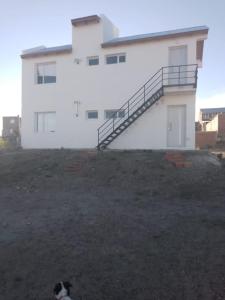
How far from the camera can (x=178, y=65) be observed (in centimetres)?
1909

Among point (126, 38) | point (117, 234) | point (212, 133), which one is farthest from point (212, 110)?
point (117, 234)

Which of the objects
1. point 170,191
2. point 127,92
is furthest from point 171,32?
point 170,191

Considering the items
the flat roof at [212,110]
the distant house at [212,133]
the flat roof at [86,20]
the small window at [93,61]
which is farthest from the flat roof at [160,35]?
the flat roof at [212,110]

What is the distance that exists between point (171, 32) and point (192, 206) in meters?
13.4

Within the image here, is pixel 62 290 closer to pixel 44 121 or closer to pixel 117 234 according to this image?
pixel 117 234

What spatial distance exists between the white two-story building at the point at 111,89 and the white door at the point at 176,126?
0.19ft

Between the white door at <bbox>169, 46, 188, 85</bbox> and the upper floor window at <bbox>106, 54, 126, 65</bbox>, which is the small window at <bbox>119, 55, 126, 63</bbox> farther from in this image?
the white door at <bbox>169, 46, 188, 85</bbox>

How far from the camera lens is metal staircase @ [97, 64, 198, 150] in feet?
61.0

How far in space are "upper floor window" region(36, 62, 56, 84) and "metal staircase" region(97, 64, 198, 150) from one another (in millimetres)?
5366

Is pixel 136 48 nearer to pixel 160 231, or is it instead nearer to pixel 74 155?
pixel 74 155

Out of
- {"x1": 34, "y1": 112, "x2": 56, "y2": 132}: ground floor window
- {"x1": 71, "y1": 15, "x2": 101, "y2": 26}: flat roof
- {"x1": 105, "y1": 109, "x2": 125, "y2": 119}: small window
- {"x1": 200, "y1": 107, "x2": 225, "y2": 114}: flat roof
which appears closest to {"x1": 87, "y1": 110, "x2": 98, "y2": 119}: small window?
{"x1": 105, "y1": 109, "x2": 125, "y2": 119}: small window

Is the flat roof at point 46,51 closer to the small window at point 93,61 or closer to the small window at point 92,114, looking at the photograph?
the small window at point 93,61

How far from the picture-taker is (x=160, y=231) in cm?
713

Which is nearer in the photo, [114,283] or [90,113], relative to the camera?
[114,283]
